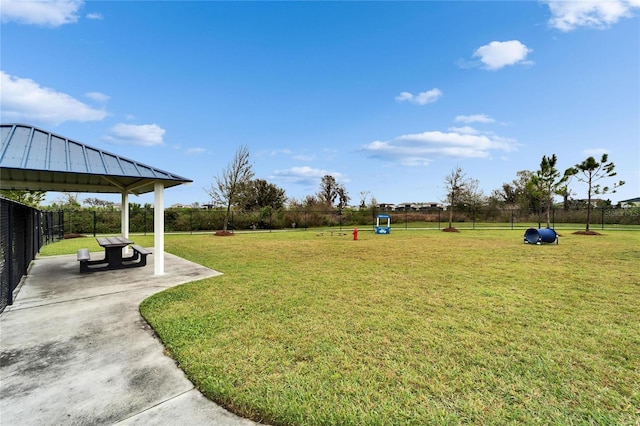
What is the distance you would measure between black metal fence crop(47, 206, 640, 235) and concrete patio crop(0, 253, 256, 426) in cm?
1762

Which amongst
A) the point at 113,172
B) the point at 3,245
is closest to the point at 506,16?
the point at 113,172

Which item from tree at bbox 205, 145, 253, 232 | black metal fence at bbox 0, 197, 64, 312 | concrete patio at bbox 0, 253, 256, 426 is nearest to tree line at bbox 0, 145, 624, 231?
tree at bbox 205, 145, 253, 232

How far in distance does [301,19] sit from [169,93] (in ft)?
24.8

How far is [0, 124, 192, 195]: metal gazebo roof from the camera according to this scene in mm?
4570

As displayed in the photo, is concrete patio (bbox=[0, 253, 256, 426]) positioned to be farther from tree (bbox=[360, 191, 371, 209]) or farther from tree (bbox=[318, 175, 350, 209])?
tree (bbox=[318, 175, 350, 209])

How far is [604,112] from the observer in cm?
1315

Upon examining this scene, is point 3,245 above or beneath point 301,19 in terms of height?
beneath

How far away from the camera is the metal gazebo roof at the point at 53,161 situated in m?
Result: 4.57

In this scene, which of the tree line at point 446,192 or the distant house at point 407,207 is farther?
the distant house at point 407,207

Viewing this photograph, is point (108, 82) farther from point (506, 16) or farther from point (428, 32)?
point (506, 16)

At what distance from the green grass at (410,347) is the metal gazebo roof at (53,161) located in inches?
102

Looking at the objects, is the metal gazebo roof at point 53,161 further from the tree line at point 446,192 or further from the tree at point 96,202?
the tree at point 96,202

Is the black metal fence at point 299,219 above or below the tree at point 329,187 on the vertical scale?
below

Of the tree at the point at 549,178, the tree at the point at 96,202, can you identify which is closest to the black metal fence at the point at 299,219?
the tree at the point at 549,178
